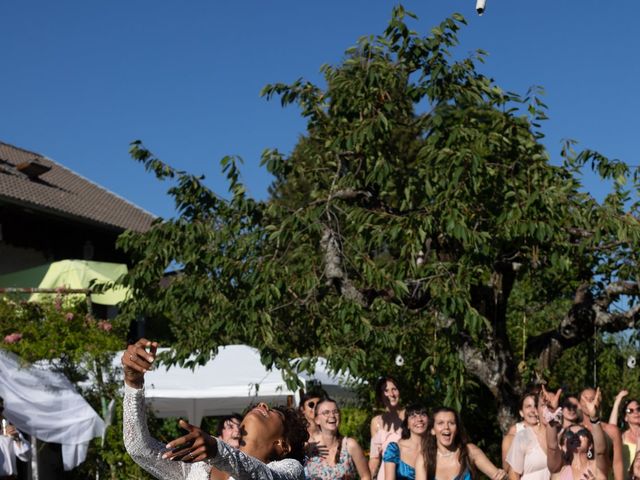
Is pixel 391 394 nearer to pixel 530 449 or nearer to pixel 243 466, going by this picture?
pixel 530 449

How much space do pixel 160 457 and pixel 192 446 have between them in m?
0.44

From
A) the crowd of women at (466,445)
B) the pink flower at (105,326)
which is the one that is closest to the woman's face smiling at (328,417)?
the crowd of women at (466,445)

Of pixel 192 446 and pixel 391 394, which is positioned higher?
pixel 391 394

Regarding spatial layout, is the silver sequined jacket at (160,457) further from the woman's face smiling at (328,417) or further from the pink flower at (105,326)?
the pink flower at (105,326)

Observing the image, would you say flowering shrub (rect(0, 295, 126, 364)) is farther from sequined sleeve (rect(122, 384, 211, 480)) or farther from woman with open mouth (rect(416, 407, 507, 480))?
sequined sleeve (rect(122, 384, 211, 480))

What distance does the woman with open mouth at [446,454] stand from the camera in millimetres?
7582

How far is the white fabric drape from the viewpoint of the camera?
1255 cm

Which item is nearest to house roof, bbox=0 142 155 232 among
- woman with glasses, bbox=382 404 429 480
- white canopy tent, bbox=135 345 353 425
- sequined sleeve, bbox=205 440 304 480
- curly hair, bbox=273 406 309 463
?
white canopy tent, bbox=135 345 353 425

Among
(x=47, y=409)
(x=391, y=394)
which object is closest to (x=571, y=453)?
(x=391, y=394)

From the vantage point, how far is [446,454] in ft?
25.2

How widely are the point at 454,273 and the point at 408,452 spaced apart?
2.39 m

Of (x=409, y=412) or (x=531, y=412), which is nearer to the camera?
(x=409, y=412)

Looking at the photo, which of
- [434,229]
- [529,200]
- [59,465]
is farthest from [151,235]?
[59,465]

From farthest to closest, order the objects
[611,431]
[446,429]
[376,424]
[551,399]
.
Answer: [376,424]
[611,431]
[551,399]
[446,429]
